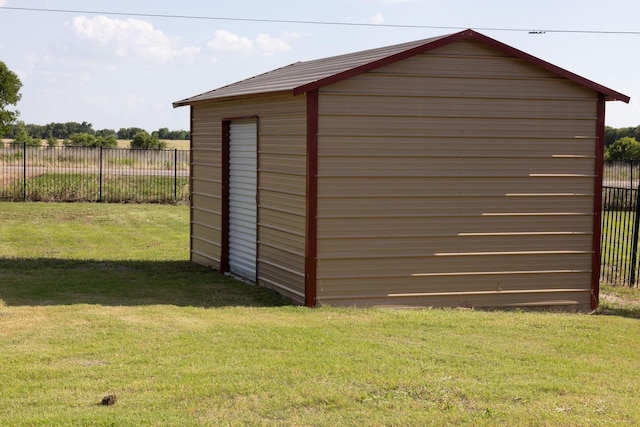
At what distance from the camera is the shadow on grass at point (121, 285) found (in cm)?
1280

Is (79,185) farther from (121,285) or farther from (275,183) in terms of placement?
(275,183)

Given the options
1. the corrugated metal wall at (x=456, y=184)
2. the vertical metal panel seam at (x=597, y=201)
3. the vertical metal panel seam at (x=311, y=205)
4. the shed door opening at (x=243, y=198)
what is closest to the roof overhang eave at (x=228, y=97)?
the vertical metal panel seam at (x=311, y=205)

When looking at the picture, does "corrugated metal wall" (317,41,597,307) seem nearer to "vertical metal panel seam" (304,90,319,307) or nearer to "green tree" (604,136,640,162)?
"vertical metal panel seam" (304,90,319,307)

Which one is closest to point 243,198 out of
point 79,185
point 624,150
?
Answer: point 79,185

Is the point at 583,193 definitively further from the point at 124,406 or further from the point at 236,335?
the point at 124,406

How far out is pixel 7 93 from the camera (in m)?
41.3

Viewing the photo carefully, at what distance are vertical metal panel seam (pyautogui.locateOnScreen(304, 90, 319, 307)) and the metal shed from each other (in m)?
0.02

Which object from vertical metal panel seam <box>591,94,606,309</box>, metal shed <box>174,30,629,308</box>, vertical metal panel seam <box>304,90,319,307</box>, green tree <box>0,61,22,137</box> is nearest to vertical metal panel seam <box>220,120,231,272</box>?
metal shed <box>174,30,629,308</box>

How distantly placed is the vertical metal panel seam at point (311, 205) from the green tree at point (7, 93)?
31441 mm

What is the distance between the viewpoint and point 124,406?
7.38 m

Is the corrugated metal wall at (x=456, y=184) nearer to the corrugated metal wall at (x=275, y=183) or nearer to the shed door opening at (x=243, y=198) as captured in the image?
the corrugated metal wall at (x=275, y=183)

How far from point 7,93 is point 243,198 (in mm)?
29089

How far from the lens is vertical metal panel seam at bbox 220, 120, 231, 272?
1612 cm

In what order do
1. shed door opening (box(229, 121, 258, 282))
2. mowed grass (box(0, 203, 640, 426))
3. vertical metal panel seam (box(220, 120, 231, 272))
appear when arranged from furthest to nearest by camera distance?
vertical metal panel seam (box(220, 120, 231, 272)) → shed door opening (box(229, 121, 258, 282)) → mowed grass (box(0, 203, 640, 426))
